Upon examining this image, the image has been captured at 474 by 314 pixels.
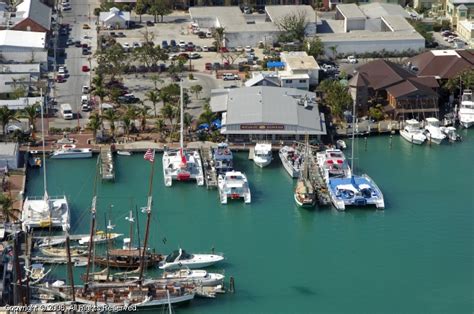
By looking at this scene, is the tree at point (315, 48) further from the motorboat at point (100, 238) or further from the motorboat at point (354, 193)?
the motorboat at point (100, 238)

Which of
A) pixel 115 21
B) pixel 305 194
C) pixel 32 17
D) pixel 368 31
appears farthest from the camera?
pixel 115 21

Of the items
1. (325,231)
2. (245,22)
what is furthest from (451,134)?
(245,22)

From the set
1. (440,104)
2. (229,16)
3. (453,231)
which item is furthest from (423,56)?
(453,231)

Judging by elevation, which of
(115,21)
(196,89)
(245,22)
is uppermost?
(115,21)

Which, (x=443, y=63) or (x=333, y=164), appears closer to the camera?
(x=333, y=164)

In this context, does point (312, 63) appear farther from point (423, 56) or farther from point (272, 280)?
point (272, 280)

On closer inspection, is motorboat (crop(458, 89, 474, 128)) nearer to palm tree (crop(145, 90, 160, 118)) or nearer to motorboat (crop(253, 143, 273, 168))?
motorboat (crop(253, 143, 273, 168))

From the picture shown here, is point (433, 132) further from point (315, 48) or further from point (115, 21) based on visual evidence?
point (115, 21)
